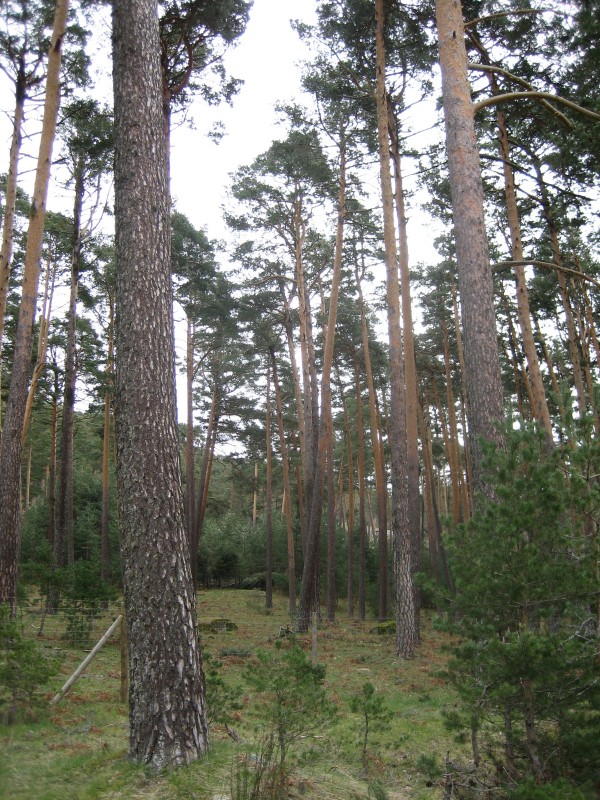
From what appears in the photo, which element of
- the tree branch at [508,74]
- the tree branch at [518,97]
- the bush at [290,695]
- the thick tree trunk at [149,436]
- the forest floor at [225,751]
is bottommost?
the forest floor at [225,751]

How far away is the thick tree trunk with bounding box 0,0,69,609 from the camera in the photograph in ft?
30.2

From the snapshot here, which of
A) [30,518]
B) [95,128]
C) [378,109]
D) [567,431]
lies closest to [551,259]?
[378,109]

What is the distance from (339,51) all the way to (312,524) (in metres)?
11.2

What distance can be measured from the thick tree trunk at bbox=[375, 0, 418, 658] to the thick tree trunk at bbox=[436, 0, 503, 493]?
5.43 m

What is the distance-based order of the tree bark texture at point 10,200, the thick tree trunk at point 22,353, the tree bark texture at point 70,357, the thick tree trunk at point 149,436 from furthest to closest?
1. the tree bark texture at point 70,357
2. the tree bark texture at point 10,200
3. the thick tree trunk at point 22,353
4. the thick tree trunk at point 149,436

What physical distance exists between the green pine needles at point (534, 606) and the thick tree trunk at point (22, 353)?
7.50 meters

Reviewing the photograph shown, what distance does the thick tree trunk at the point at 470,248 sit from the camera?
6.25 metres

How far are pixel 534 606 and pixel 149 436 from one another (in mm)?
3037

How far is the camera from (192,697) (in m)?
4.11

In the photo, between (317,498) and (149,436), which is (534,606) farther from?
(317,498)

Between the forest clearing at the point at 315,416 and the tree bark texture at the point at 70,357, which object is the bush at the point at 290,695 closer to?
the forest clearing at the point at 315,416

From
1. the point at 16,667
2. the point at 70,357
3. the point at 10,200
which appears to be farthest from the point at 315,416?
the point at 16,667

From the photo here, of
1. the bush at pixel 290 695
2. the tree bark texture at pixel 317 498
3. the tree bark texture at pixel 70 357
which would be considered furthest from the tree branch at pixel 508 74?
the tree bark texture at pixel 70 357

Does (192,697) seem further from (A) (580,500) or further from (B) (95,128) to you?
(B) (95,128)
